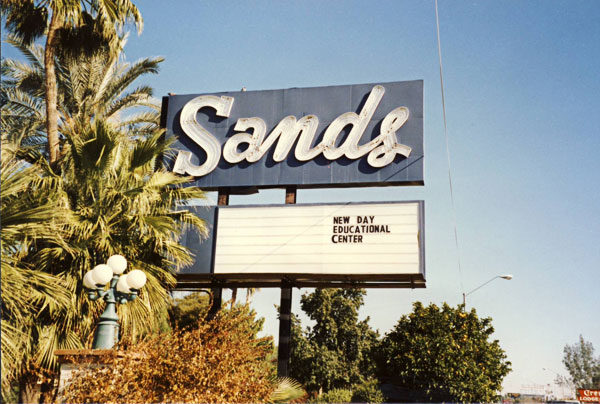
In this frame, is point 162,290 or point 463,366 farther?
point 463,366

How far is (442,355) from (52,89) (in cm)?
1722

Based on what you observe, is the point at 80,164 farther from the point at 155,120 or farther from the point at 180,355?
the point at 155,120

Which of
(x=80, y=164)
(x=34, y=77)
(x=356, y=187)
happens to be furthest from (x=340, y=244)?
(x=34, y=77)

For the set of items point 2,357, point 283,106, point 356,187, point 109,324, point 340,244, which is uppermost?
point 283,106

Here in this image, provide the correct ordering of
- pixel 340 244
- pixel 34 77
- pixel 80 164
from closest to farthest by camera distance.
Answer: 1. pixel 80 164
2. pixel 340 244
3. pixel 34 77

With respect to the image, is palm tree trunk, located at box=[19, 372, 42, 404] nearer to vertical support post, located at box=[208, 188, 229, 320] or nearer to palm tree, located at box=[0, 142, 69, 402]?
palm tree, located at box=[0, 142, 69, 402]

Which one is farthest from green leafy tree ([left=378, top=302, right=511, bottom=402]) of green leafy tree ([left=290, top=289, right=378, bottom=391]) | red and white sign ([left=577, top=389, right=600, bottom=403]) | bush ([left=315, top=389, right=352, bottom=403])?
red and white sign ([left=577, top=389, right=600, bottom=403])

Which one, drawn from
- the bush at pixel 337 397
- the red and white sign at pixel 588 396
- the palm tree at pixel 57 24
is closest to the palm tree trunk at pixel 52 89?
the palm tree at pixel 57 24

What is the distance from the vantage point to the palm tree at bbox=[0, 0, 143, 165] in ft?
57.7

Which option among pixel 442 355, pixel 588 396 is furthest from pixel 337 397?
pixel 588 396

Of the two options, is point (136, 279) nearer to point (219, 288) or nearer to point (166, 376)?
point (166, 376)

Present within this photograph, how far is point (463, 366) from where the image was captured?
2464cm

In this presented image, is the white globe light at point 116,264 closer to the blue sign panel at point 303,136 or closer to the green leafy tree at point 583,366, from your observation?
the blue sign panel at point 303,136

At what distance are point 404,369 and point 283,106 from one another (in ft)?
40.7
